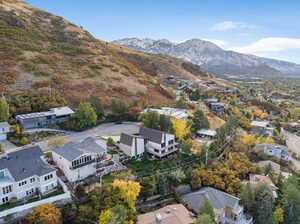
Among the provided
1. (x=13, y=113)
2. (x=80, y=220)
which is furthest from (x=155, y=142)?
(x=13, y=113)

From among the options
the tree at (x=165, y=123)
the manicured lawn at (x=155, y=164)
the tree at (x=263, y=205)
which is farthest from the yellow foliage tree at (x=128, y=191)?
the tree at (x=165, y=123)

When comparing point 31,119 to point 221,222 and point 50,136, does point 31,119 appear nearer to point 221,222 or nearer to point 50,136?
point 50,136

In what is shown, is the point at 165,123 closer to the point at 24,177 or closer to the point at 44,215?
the point at 24,177

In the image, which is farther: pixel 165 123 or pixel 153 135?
pixel 165 123

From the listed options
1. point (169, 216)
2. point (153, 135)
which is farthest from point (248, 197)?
point (153, 135)

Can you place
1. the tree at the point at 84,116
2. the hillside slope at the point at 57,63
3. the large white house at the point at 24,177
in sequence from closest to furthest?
the large white house at the point at 24,177, the tree at the point at 84,116, the hillside slope at the point at 57,63

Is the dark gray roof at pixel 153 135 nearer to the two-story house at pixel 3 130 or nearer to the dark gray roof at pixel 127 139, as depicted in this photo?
the dark gray roof at pixel 127 139
